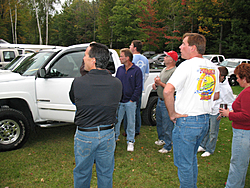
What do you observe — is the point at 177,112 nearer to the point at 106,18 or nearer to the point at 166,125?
the point at 166,125

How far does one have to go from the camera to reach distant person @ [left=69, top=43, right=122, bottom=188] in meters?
2.30

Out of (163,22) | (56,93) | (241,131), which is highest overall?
(163,22)

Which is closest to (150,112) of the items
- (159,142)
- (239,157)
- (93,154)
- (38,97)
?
(159,142)

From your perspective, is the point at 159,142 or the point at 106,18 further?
the point at 106,18

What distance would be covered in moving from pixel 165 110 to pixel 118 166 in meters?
1.52

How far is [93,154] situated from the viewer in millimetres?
2461

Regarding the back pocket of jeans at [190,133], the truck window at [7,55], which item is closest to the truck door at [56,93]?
the back pocket of jeans at [190,133]

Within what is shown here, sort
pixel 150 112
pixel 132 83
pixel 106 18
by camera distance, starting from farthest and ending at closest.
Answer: pixel 106 18 < pixel 150 112 < pixel 132 83

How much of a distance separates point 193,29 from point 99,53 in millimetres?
36495

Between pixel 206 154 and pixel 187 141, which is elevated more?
pixel 187 141

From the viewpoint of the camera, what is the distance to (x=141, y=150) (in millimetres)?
5035

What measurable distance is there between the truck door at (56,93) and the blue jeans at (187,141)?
9.72 ft

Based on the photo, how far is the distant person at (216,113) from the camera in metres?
4.34

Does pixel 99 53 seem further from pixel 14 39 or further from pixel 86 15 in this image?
pixel 86 15
